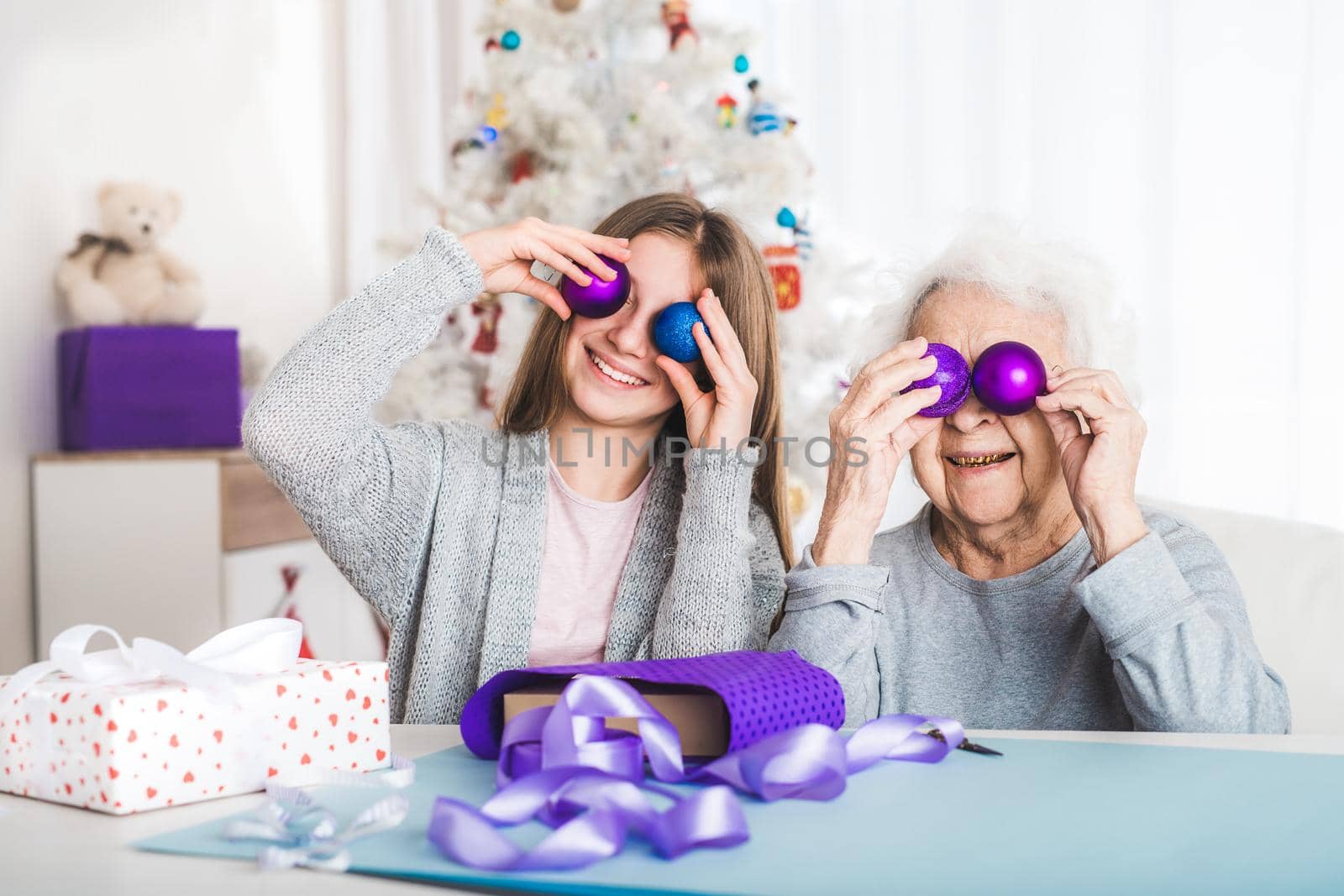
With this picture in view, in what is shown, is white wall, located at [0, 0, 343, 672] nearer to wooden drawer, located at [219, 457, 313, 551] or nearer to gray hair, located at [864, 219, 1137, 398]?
wooden drawer, located at [219, 457, 313, 551]

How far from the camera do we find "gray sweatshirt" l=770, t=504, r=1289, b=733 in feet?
3.87

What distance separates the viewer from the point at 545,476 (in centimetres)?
162

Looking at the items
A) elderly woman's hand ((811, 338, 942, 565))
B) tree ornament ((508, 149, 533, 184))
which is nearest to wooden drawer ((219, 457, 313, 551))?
tree ornament ((508, 149, 533, 184))

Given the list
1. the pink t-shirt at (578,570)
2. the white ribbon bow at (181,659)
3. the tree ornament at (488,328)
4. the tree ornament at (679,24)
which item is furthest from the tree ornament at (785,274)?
the white ribbon bow at (181,659)

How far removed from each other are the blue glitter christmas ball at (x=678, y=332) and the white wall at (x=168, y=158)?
8.55 ft

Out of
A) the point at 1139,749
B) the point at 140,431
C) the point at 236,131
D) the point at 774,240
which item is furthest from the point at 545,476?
the point at 236,131

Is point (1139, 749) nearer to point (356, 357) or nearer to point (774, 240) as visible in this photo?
point (356, 357)

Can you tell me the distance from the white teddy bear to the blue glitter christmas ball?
2491mm

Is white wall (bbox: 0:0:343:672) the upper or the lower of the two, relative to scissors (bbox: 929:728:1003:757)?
upper

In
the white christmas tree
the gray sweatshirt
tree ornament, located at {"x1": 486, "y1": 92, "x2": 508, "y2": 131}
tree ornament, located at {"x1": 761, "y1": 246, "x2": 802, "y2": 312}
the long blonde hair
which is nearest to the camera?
the gray sweatshirt

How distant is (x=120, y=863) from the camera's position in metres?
0.69

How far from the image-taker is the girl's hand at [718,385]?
1531 mm

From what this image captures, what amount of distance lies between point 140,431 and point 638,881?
10.6ft

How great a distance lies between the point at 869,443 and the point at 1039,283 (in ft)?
0.99
